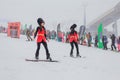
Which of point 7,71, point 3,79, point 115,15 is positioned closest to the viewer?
point 3,79

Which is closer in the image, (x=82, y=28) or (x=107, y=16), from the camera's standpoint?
(x=82, y=28)

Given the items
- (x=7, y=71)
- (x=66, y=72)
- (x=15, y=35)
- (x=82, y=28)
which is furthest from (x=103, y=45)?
(x=7, y=71)

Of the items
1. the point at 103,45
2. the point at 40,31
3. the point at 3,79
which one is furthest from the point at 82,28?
the point at 3,79

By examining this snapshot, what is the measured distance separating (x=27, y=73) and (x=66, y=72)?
4.99 feet

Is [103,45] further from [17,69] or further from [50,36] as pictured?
[17,69]

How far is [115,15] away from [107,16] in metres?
1.72

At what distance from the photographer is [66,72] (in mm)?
8820

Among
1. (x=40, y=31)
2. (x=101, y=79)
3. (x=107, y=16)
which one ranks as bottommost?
(x=101, y=79)

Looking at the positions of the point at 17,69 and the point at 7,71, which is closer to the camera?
the point at 7,71

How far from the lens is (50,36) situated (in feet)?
106

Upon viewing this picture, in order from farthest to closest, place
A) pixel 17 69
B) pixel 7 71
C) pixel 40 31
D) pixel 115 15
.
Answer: pixel 115 15 → pixel 40 31 → pixel 17 69 → pixel 7 71

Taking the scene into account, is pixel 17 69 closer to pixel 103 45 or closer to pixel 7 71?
pixel 7 71

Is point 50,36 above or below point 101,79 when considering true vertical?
above

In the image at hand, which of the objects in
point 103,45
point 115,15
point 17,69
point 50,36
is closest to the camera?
point 17,69
